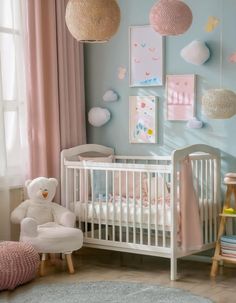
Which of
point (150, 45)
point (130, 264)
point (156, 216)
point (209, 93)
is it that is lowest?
point (130, 264)

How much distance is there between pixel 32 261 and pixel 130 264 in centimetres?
90

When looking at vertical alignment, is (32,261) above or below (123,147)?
below

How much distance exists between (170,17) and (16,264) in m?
1.77

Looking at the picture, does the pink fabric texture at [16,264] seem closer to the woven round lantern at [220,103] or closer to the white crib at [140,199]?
the white crib at [140,199]

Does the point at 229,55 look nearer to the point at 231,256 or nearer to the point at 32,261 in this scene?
the point at 231,256

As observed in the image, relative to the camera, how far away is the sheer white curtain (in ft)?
14.9

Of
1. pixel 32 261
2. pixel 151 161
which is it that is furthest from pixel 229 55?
pixel 32 261

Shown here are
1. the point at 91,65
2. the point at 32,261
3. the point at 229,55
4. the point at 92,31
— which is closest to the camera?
the point at 92,31

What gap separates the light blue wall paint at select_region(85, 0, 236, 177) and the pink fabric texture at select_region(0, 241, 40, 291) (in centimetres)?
139

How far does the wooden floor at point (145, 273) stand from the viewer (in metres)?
3.99

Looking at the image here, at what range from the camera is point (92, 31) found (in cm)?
332

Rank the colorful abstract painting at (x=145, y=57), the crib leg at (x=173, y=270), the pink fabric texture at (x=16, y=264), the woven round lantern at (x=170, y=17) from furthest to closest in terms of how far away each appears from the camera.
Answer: the colorful abstract painting at (x=145, y=57), the crib leg at (x=173, y=270), the pink fabric texture at (x=16, y=264), the woven round lantern at (x=170, y=17)

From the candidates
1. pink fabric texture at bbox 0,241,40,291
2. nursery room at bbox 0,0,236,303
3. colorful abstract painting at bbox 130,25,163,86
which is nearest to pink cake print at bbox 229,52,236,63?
nursery room at bbox 0,0,236,303

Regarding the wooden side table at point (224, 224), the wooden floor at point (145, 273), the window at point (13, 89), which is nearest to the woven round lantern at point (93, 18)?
the window at point (13, 89)
